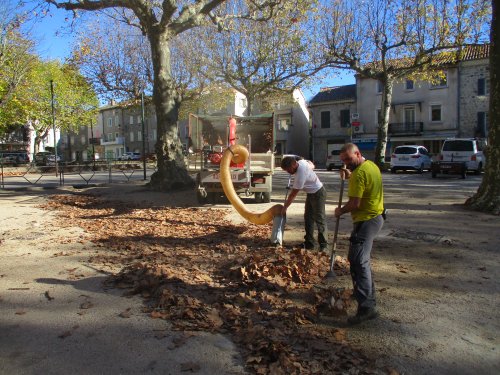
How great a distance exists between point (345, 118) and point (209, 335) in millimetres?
43853

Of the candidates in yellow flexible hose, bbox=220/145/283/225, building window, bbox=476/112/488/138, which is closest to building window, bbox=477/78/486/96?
building window, bbox=476/112/488/138

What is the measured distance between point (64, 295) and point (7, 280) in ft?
3.59

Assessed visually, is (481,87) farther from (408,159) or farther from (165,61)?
(165,61)

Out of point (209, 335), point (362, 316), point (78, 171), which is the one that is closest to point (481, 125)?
point (78, 171)

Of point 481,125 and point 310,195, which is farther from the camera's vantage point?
point 481,125

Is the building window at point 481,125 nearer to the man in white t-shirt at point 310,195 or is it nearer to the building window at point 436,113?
the building window at point 436,113

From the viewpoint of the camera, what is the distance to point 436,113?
39844mm

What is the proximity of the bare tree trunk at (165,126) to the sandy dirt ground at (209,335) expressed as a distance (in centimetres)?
771

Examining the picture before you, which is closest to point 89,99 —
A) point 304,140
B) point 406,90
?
point 304,140

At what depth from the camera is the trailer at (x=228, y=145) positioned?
11555 mm

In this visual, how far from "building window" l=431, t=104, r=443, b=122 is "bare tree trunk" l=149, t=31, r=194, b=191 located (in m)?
31.7

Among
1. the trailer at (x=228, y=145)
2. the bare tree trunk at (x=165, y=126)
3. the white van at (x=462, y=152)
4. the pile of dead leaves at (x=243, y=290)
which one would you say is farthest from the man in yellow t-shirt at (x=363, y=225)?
the white van at (x=462, y=152)

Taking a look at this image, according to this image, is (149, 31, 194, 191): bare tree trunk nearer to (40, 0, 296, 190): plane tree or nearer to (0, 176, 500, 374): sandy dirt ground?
(40, 0, 296, 190): plane tree

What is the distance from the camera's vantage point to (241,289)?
476 cm
